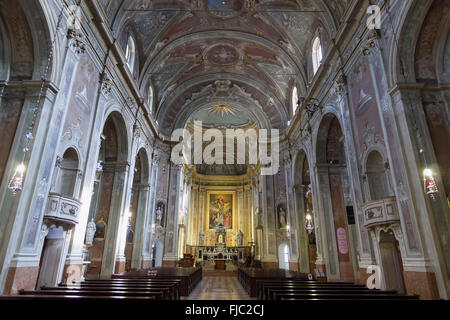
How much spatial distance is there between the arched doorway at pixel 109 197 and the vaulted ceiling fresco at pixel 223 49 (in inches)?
142

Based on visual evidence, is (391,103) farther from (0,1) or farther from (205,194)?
(205,194)

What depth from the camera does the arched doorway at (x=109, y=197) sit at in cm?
1203

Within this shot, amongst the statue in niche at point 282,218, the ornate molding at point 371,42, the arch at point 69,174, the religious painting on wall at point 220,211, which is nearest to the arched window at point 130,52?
the arch at point 69,174

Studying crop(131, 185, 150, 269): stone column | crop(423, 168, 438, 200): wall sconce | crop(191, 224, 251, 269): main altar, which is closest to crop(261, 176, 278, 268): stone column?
crop(191, 224, 251, 269): main altar

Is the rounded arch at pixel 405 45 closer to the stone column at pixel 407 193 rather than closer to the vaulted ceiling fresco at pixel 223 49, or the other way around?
the stone column at pixel 407 193

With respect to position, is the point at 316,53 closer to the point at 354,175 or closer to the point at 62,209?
the point at 354,175

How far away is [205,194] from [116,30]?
24008 millimetres

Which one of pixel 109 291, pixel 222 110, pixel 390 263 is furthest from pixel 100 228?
pixel 222 110

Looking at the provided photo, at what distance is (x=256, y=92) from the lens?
21.0m

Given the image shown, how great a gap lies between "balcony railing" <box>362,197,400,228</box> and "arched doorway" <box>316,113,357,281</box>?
3.86 metres

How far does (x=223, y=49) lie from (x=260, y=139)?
687 cm

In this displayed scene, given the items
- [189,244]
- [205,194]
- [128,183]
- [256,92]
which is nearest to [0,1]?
[128,183]

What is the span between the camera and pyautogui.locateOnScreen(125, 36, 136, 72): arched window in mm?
13867

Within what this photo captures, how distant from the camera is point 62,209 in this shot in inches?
300
